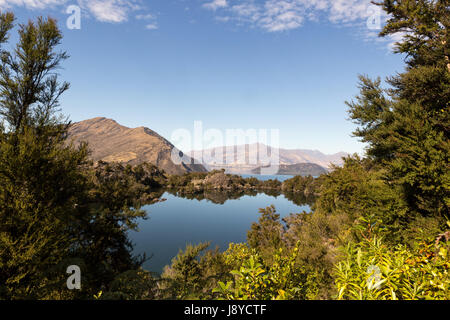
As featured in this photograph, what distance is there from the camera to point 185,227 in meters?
63.5

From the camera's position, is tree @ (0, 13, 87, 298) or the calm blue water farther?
the calm blue water

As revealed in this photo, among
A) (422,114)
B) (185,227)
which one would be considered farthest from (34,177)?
(185,227)

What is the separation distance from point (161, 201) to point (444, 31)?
333 ft

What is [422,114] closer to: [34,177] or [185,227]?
[34,177]

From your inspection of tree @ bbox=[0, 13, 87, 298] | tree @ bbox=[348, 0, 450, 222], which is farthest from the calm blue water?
tree @ bbox=[348, 0, 450, 222]

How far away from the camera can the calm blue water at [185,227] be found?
4552cm

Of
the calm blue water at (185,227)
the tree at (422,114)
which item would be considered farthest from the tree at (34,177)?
the calm blue water at (185,227)

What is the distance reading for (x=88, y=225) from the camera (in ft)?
43.0

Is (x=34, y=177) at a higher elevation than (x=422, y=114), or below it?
below

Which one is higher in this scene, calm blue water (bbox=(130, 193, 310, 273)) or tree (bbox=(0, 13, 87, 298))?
tree (bbox=(0, 13, 87, 298))

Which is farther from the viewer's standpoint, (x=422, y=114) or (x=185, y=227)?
(x=185, y=227)

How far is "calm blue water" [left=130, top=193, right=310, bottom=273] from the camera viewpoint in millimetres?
45519

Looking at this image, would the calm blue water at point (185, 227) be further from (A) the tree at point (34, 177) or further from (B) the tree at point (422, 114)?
(B) the tree at point (422, 114)

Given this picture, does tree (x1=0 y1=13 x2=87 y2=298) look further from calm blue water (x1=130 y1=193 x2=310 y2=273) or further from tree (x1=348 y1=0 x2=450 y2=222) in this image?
calm blue water (x1=130 y1=193 x2=310 y2=273)
